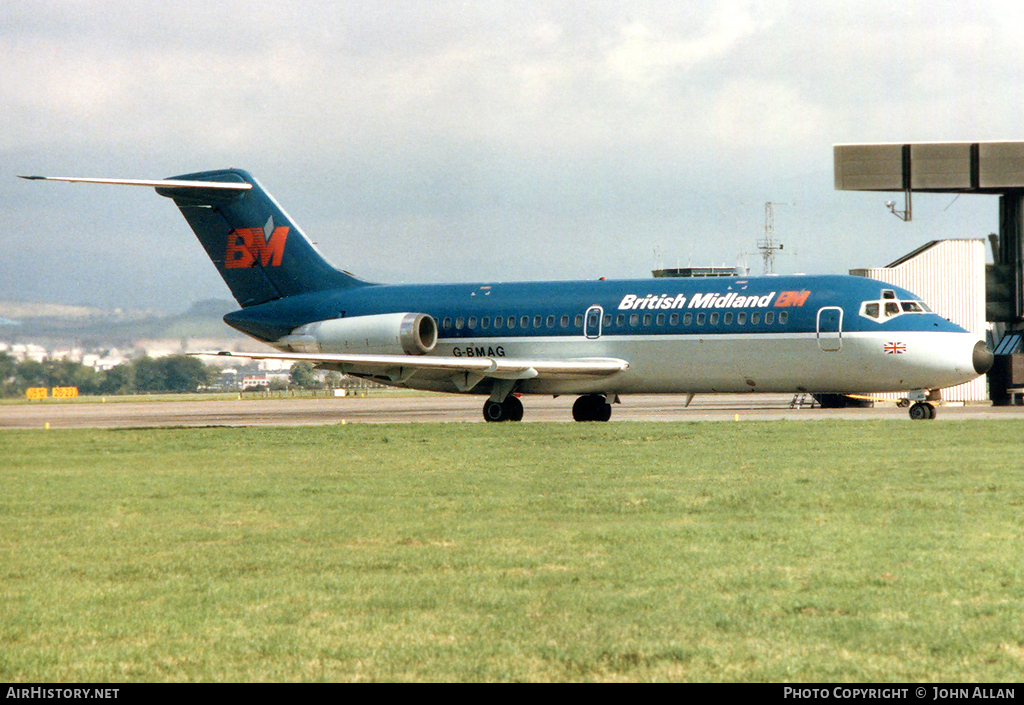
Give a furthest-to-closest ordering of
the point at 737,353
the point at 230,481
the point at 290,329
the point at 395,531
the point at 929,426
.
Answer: the point at 290,329 < the point at 737,353 < the point at 929,426 < the point at 230,481 < the point at 395,531

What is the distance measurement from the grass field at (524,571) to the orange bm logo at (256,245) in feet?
67.3

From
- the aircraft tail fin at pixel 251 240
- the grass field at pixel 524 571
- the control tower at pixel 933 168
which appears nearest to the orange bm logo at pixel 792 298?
the grass field at pixel 524 571

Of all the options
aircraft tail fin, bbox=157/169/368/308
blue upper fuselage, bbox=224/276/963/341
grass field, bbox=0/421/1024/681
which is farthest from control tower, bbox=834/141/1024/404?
grass field, bbox=0/421/1024/681

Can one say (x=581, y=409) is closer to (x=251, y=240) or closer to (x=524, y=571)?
(x=251, y=240)

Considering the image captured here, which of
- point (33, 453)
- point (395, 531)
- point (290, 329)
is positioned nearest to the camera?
point (395, 531)

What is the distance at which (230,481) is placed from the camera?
57.8 feet

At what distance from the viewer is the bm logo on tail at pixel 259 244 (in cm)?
3959

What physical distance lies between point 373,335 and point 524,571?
89.7 feet

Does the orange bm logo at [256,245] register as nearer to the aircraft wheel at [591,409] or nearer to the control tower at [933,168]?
the aircraft wheel at [591,409]

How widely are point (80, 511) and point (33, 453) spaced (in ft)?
35.7

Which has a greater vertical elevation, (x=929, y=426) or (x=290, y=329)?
(x=290, y=329)

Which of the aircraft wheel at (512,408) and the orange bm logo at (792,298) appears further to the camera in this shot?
the aircraft wheel at (512,408)
